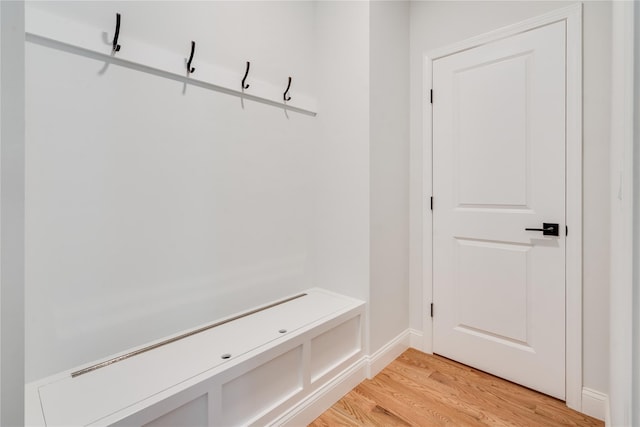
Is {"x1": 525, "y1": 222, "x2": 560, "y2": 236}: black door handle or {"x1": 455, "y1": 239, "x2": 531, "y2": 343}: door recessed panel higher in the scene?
{"x1": 525, "y1": 222, "x2": 560, "y2": 236}: black door handle

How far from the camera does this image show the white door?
167 centimetres

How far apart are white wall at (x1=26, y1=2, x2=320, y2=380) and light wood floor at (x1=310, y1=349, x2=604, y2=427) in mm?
744

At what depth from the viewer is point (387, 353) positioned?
201 cm

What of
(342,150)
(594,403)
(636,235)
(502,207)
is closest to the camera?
(636,235)

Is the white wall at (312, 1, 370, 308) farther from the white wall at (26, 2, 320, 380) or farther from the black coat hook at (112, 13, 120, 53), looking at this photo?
the black coat hook at (112, 13, 120, 53)

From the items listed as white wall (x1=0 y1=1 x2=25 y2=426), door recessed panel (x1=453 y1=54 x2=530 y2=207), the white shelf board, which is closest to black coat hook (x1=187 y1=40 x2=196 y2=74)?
the white shelf board

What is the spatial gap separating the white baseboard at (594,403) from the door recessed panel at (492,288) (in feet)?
1.09

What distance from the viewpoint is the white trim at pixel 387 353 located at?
6.18 ft

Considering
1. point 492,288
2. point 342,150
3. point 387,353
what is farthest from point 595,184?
point 387,353

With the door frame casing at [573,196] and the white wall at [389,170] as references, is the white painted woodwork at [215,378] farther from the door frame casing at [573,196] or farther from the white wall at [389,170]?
the door frame casing at [573,196]

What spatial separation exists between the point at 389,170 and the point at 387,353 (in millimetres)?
1183

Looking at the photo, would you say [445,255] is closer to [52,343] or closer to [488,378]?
[488,378]

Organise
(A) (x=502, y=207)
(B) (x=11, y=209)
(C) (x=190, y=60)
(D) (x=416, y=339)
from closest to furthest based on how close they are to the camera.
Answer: (B) (x=11, y=209)
(C) (x=190, y=60)
(A) (x=502, y=207)
(D) (x=416, y=339)

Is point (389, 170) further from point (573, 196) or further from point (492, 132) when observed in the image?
point (573, 196)
